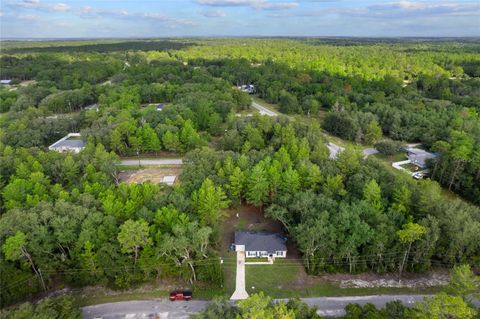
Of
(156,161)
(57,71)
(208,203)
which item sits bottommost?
(156,161)

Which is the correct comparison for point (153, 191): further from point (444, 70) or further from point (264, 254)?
point (444, 70)

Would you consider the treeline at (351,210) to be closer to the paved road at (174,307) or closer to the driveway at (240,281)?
Answer: the paved road at (174,307)

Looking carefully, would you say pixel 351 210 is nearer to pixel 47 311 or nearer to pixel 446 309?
pixel 446 309

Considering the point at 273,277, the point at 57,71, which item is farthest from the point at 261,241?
the point at 57,71

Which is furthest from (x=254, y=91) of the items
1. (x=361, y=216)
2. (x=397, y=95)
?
(x=361, y=216)

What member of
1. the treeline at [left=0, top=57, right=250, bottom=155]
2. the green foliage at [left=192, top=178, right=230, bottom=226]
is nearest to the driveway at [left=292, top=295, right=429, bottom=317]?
the green foliage at [left=192, top=178, right=230, bottom=226]
